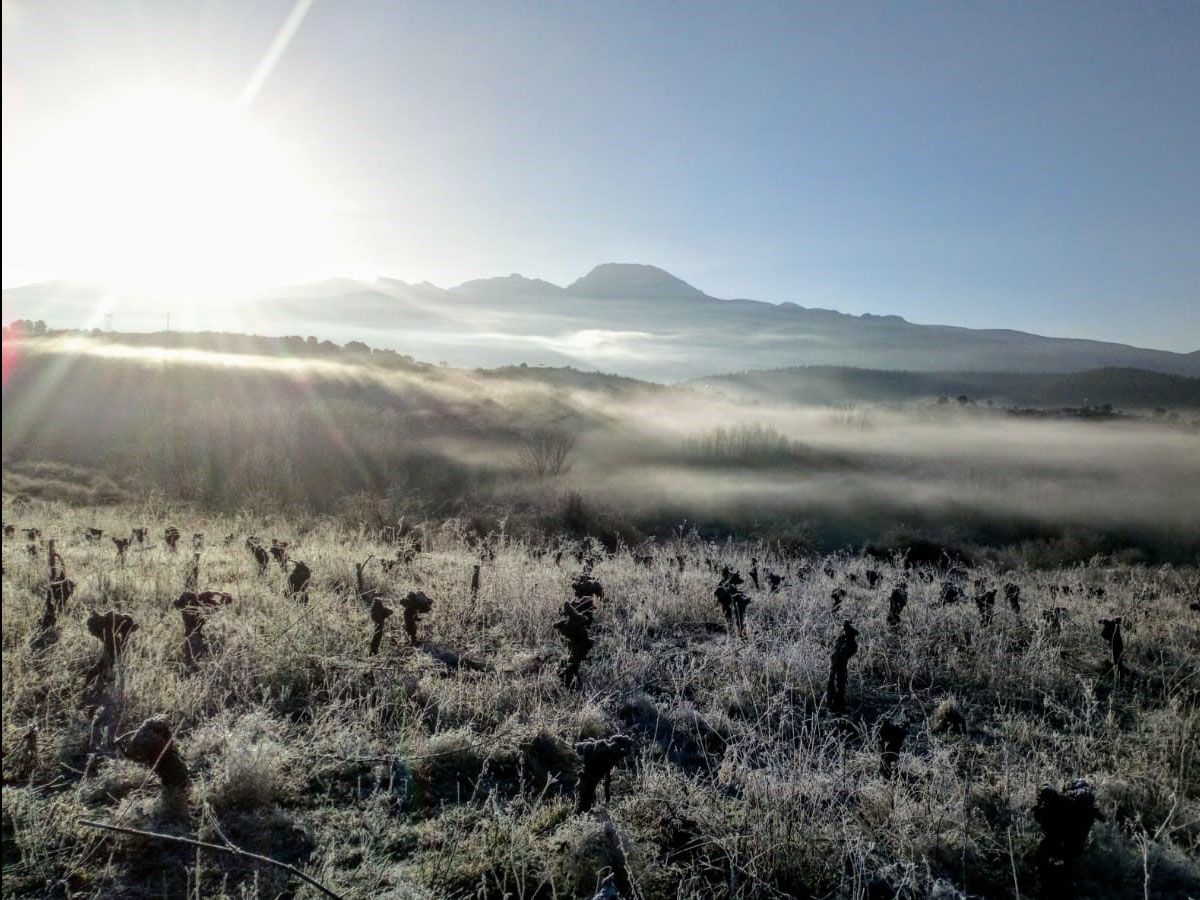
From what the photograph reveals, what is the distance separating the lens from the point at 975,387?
134125 mm

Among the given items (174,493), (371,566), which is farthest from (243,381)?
(371,566)

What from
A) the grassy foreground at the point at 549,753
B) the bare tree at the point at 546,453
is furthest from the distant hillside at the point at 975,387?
the grassy foreground at the point at 549,753

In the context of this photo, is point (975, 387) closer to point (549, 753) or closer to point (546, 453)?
point (546, 453)

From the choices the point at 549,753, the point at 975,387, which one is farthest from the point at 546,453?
the point at 975,387

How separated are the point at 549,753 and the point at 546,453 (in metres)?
45.9

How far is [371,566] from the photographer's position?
A: 8484 millimetres

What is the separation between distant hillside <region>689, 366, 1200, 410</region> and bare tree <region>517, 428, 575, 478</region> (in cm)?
6613

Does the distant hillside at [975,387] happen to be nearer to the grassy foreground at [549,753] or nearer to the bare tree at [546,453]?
the bare tree at [546,453]

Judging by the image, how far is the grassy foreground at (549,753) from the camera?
9.95 ft

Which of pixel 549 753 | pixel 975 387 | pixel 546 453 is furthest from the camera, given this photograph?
pixel 975 387

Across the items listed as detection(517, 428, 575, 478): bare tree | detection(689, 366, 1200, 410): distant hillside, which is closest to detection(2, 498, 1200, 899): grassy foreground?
detection(517, 428, 575, 478): bare tree

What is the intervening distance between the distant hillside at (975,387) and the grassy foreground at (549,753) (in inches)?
3904

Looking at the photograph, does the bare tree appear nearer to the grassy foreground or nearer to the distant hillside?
the grassy foreground

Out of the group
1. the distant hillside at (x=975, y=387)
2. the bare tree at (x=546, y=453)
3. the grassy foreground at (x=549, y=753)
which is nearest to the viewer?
the grassy foreground at (x=549, y=753)
